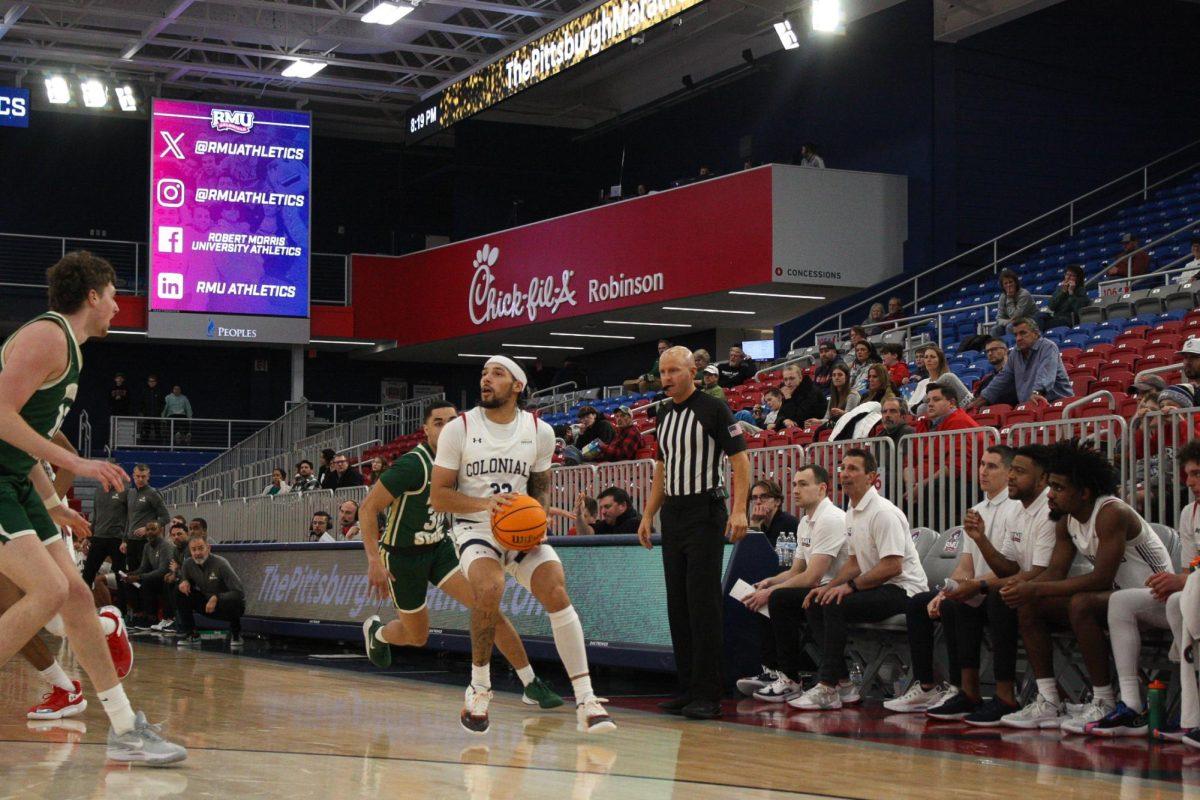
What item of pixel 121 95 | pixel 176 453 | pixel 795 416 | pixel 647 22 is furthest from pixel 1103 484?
pixel 176 453

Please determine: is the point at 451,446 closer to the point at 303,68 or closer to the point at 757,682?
the point at 757,682

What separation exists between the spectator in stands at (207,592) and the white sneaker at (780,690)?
7757mm

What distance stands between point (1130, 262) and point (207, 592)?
11.8 meters

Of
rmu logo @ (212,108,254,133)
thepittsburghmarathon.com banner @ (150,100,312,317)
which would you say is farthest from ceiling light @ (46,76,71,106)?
rmu logo @ (212,108,254,133)

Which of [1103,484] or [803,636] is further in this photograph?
[803,636]

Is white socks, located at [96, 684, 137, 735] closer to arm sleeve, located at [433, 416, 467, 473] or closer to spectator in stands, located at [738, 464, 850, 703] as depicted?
arm sleeve, located at [433, 416, 467, 473]

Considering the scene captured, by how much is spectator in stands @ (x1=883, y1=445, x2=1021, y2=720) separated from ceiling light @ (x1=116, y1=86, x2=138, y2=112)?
24.2m

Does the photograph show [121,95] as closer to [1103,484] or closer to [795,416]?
[795,416]

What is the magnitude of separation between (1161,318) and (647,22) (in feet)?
32.0

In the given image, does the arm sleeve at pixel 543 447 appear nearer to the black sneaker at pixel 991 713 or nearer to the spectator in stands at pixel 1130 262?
the black sneaker at pixel 991 713

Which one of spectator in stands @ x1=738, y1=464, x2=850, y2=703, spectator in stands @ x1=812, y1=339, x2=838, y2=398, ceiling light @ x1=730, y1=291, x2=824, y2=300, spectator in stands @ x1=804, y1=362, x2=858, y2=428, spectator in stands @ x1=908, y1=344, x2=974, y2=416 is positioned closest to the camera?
spectator in stands @ x1=738, y1=464, x2=850, y2=703

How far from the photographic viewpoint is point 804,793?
543cm

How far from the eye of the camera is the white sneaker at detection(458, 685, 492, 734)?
7.20 metres

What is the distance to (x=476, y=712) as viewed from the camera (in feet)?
23.7
